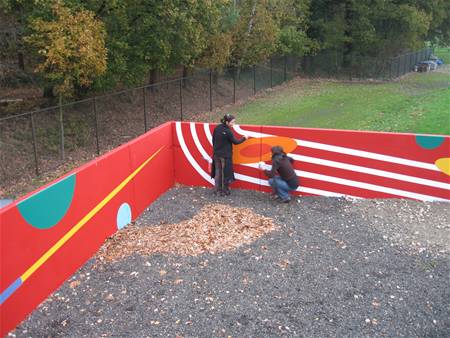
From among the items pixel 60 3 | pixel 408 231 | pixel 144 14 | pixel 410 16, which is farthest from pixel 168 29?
pixel 410 16

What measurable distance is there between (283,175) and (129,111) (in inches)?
504

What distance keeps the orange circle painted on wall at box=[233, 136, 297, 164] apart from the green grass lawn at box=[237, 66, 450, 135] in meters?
5.97

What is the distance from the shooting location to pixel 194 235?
7.44 metres

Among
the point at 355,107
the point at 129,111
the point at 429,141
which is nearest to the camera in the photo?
the point at 429,141

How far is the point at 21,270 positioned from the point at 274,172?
4898 millimetres

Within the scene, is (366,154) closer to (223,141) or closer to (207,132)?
(223,141)

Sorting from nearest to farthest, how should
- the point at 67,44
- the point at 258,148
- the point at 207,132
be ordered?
the point at 258,148 → the point at 207,132 → the point at 67,44

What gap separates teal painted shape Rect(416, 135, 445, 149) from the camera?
825cm

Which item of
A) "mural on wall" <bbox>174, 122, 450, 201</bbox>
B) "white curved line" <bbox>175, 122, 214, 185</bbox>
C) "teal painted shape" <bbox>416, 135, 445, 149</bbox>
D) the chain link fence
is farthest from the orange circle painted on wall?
the chain link fence

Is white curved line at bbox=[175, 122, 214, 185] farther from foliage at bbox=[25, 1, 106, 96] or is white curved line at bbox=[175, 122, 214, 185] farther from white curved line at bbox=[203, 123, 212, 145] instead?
foliage at bbox=[25, 1, 106, 96]

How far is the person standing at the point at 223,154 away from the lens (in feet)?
29.6

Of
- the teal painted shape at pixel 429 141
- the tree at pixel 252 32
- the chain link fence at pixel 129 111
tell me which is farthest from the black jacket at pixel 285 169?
the tree at pixel 252 32

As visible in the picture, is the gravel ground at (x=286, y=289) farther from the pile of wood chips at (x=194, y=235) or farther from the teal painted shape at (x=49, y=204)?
the teal painted shape at (x=49, y=204)

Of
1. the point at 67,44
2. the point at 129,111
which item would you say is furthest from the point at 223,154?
the point at 129,111
